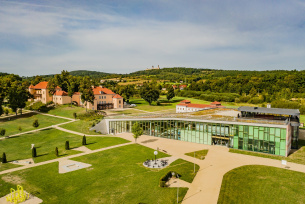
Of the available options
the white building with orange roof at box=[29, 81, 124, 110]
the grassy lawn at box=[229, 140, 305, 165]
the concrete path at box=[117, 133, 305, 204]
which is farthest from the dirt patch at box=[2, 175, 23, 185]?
the white building with orange roof at box=[29, 81, 124, 110]

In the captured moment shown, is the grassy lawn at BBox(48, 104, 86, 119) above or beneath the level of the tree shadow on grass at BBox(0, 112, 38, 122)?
above

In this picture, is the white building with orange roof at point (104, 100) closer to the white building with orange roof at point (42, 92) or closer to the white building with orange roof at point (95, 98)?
→ the white building with orange roof at point (95, 98)

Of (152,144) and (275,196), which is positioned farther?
(152,144)

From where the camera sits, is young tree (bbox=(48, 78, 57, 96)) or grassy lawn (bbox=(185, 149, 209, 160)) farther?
young tree (bbox=(48, 78, 57, 96))

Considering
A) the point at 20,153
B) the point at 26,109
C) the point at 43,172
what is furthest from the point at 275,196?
the point at 26,109

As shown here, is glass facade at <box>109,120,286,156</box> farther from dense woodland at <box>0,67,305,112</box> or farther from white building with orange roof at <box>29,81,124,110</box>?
dense woodland at <box>0,67,305,112</box>

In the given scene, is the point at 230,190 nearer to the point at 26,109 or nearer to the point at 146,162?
the point at 146,162
